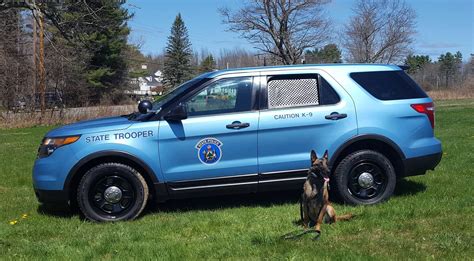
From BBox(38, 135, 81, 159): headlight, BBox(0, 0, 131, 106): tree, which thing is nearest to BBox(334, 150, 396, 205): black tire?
BBox(38, 135, 81, 159): headlight

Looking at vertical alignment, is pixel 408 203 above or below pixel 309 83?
below

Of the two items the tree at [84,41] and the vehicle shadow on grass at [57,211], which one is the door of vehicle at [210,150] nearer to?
the vehicle shadow on grass at [57,211]

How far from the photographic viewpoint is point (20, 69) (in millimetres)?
34875

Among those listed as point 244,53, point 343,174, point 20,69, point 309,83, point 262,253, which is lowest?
point 262,253

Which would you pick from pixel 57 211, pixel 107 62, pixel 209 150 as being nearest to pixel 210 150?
pixel 209 150

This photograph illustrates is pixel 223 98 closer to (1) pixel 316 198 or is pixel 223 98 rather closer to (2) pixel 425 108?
(1) pixel 316 198

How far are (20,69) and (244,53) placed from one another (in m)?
47.8

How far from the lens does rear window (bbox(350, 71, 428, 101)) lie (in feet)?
21.1

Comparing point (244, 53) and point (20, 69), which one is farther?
point (244, 53)

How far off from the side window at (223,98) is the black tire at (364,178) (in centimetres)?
141

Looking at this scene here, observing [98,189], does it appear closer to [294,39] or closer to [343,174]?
[343,174]

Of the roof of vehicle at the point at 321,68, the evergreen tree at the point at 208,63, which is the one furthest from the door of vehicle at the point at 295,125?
the evergreen tree at the point at 208,63

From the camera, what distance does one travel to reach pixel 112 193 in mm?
5969

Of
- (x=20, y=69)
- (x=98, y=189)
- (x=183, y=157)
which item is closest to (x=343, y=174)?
(x=183, y=157)
